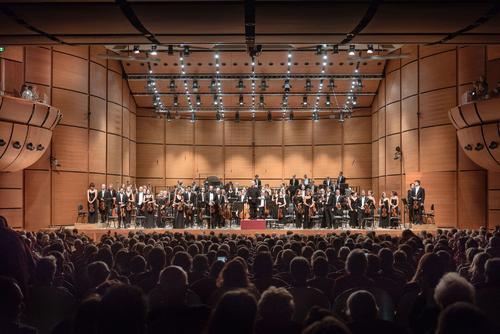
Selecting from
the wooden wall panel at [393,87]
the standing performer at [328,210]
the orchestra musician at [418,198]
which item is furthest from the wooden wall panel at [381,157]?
the standing performer at [328,210]

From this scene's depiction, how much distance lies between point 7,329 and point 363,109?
26141 mm

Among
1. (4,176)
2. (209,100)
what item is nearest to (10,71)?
(4,176)

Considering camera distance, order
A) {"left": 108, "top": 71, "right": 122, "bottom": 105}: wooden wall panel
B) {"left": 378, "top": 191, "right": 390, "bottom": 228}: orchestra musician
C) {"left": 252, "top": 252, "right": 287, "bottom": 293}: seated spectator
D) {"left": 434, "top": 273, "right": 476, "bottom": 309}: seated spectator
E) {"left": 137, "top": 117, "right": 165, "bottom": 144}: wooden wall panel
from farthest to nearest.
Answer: {"left": 137, "top": 117, "right": 165, "bottom": 144}: wooden wall panel
{"left": 108, "top": 71, "right": 122, "bottom": 105}: wooden wall panel
{"left": 378, "top": 191, "right": 390, "bottom": 228}: orchestra musician
{"left": 252, "top": 252, "right": 287, "bottom": 293}: seated spectator
{"left": 434, "top": 273, "right": 476, "bottom": 309}: seated spectator

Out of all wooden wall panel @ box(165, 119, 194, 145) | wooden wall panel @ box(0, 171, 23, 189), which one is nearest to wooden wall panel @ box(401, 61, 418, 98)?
wooden wall panel @ box(165, 119, 194, 145)

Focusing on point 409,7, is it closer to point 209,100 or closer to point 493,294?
point 493,294

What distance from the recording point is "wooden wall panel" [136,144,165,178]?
90.9 ft

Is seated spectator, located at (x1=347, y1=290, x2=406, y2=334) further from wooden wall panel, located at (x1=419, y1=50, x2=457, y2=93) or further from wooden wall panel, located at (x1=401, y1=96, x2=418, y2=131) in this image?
wooden wall panel, located at (x1=401, y1=96, x2=418, y2=131)

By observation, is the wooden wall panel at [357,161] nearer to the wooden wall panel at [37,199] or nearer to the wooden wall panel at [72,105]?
the wooden wall panel at [72,105]

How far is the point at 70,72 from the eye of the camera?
2067 cm

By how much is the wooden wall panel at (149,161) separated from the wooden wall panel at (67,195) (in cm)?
649

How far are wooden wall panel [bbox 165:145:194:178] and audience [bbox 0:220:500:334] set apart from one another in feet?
66.3

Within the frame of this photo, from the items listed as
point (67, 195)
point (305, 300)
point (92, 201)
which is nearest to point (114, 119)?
point (67, 195)

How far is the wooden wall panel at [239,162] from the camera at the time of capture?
28703mm

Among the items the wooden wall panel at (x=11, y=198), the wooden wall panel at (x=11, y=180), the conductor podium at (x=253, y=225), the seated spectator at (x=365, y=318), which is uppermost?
the wooden wall panel at (x=11, y=180)
